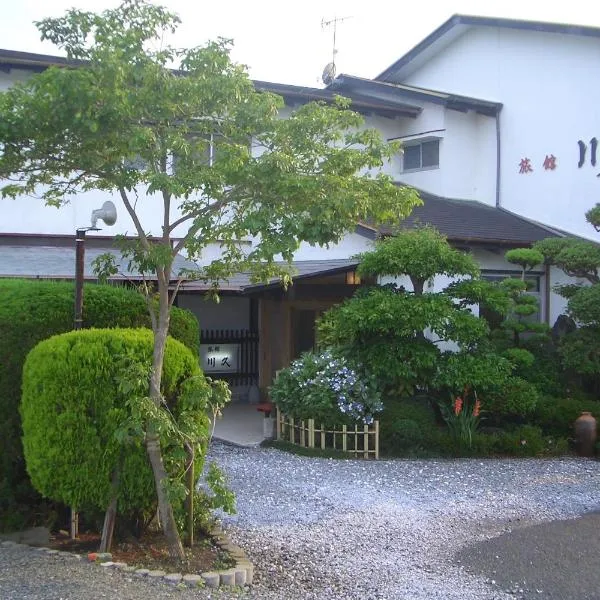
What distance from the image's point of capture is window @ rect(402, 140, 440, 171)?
1978cm

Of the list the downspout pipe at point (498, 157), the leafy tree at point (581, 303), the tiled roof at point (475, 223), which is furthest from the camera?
the downspout pipe at point (498, 157)

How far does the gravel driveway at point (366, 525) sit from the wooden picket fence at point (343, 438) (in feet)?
1.25

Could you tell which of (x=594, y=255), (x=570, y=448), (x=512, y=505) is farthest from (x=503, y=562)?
(x=594, y=255)

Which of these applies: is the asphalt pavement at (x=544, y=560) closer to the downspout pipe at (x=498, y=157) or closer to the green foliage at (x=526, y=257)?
the green foliage at (x=526, y=257)

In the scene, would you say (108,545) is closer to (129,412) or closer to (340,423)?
(129,412)

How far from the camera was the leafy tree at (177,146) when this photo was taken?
6117 mm

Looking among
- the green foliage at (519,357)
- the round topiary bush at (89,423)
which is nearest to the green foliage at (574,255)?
the green foliage at (519,357)

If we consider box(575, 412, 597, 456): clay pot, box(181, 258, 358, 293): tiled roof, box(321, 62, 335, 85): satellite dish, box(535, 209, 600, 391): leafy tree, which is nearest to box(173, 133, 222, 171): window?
box(181, 258, 358, 293): tiled roof

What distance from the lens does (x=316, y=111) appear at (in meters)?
6.87

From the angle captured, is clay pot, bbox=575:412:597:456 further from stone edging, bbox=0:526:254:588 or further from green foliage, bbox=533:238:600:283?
stone edging, bbox=0:526:254:588

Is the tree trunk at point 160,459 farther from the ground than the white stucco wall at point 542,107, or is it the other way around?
the white stucco wall at point 542,107

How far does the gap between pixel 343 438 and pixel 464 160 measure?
34.9 ft

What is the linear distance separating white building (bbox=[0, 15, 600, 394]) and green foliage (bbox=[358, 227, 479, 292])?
4.55 ft

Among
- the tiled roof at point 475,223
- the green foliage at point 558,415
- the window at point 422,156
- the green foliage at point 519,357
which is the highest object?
the window at point 422,156
